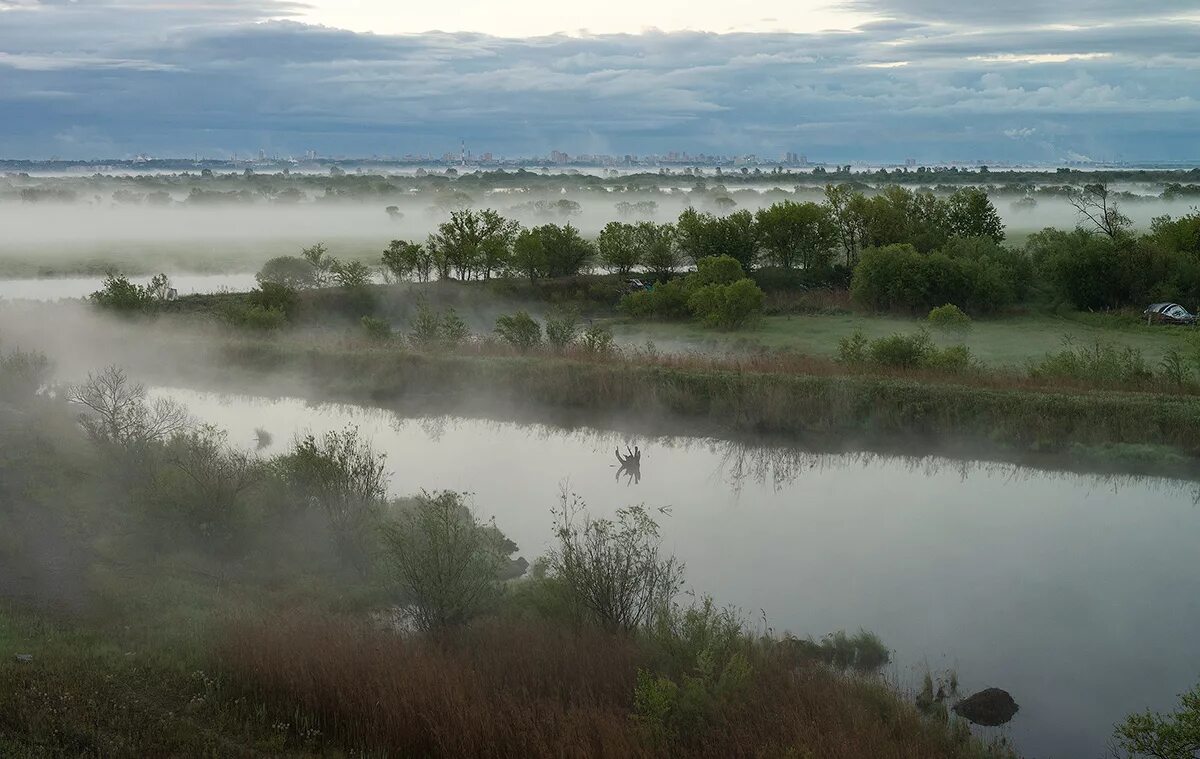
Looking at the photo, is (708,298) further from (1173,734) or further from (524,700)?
(1173,734)

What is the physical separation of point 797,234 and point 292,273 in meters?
24.9

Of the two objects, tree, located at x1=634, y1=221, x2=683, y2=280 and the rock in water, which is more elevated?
tree, located at x1=634, y1=221, x2=683, y2=280

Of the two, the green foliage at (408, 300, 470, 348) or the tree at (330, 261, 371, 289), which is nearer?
the green foliage at (408, 300, 470, 348)

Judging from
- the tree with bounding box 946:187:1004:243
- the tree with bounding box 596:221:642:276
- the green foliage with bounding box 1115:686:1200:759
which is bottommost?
the green foliage with bounding box 1115:686:1200:759

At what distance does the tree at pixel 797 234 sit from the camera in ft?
174

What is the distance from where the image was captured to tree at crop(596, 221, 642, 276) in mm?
51938

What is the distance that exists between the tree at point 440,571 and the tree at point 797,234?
40.5 m

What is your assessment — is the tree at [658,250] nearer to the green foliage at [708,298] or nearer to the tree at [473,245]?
the green foliage at [708,298]

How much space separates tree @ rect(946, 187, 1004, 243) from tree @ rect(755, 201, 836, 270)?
8042 millimetres

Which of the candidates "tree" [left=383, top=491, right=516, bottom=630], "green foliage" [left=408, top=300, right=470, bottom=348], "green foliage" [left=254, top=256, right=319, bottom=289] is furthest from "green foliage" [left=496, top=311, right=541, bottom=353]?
"tree" [left=383, top=491, right=516, bottom=630]

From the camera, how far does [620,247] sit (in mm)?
51938

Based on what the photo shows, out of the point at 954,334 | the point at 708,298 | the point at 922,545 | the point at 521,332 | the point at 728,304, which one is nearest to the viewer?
the point at 922,545

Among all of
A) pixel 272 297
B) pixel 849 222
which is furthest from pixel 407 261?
pixel 849 222

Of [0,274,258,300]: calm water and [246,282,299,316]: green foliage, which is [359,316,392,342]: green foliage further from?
[0,274,258,300]: calm water
